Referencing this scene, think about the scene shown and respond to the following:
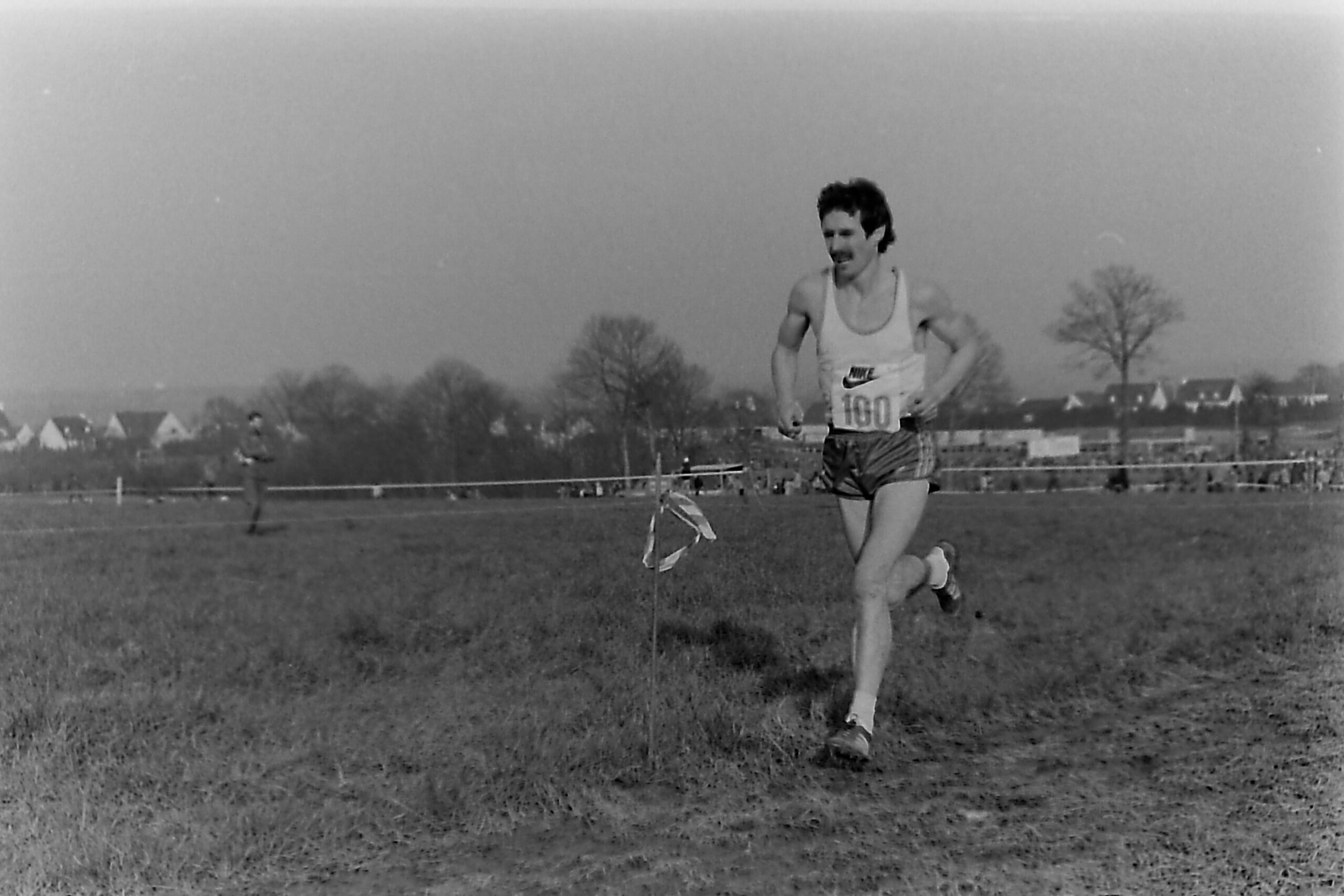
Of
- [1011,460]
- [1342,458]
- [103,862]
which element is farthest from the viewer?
[1342,458]

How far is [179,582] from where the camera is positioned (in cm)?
746

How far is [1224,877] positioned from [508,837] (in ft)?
6.59

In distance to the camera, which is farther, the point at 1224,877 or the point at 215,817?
the point at 215,817

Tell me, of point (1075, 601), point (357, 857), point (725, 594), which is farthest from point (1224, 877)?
point (1075, 601)

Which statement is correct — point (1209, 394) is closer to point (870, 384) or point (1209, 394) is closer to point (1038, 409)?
point (1038, 409)

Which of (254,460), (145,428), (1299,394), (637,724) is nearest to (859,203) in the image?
(637,724)

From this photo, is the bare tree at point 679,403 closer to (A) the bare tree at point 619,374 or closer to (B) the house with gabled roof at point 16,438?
(A) the bare tree at point 619,374

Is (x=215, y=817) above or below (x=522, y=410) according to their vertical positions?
below

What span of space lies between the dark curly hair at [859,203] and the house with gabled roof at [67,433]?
4359 millimetres

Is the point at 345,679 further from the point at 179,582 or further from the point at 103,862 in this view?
the point at 179,582

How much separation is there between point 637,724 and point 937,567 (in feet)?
4.54

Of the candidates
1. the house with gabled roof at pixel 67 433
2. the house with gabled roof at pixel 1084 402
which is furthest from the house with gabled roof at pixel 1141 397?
the house with gabled roof at pixel 67 433

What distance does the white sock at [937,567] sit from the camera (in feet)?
13.3

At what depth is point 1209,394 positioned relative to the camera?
32.0 ft
